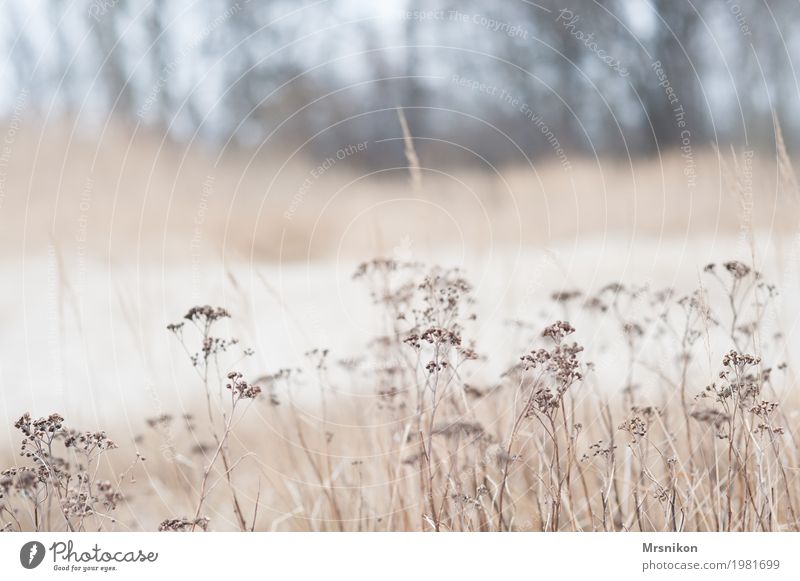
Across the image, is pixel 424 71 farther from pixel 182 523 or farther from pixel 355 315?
pixel 182 523

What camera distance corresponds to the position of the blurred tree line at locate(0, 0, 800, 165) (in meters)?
3.03

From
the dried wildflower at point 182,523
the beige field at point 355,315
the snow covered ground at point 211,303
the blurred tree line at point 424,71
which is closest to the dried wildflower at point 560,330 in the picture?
the beige field at point 355,315

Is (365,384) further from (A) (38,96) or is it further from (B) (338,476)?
(A) (38,96)

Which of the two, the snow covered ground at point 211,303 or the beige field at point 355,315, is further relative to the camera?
the snow covered ground at point 211,303

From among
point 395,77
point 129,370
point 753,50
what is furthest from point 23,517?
point 753,50

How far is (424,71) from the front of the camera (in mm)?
3373

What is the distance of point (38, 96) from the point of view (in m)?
3.11

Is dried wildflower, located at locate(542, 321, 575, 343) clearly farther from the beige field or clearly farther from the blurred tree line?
the blurred tree line

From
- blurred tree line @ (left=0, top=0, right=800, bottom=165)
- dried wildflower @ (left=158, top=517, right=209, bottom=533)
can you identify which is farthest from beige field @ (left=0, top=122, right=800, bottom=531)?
dried wildflower @ (left=158, top=517, right=209, bottom=533)

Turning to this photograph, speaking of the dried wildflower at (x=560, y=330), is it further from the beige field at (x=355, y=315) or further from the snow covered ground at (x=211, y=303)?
the snow covered ground at (x=211, y=303)

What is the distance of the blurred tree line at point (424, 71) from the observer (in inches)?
119

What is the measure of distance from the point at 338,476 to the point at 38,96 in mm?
2301
